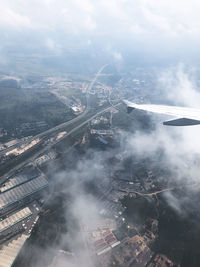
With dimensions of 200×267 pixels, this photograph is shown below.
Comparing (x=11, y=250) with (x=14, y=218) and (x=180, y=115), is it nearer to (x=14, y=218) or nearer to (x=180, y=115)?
(x=14, y=218)

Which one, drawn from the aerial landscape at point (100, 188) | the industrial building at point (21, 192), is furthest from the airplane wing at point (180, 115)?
the industrial building at point (21, 192)

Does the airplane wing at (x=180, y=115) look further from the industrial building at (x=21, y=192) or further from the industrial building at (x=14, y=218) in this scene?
the industrial building at (x=14, y=218)

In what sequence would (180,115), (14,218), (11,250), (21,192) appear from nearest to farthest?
(11,250) → (14,218) → (180,115) → (21,192)

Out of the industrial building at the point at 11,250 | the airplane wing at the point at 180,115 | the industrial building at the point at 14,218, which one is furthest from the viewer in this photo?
the airplane wing at the point at 180,115

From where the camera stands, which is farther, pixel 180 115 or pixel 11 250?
pixel 180 115

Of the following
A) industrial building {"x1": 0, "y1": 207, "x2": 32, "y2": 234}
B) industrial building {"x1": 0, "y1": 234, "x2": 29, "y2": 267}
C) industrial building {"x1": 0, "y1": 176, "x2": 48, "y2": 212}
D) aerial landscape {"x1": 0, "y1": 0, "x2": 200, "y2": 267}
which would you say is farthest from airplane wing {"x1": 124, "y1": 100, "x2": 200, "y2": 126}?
industrial building {"x1": 0, "y1": 234, "x2": 29, "y2": 267}

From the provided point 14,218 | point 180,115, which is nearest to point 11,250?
point 14,218

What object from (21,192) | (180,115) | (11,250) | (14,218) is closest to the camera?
(11,250)

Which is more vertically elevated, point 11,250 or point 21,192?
A: point 21,192
